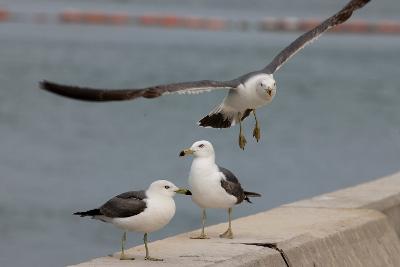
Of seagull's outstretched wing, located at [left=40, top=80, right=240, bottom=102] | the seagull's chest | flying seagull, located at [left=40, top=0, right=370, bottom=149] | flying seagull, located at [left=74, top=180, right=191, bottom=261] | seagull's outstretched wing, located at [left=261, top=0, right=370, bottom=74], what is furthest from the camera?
seagull's outstretched wing, located at [left=261, top=0, right=370, bottom=74]

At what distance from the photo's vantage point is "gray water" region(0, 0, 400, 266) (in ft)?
78.1

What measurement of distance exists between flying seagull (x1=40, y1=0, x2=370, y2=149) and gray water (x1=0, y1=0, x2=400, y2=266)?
25.2ft

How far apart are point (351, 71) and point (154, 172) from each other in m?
49.7

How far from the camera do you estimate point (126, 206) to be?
10.5 metres

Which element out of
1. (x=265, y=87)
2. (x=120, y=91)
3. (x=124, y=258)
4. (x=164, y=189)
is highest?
(x=265, y=87)

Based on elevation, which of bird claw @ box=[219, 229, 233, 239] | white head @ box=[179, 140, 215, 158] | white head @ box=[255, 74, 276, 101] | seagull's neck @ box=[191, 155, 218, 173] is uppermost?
white head @ box=[255, 74, 276, 101]

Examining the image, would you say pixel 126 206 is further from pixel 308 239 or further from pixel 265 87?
pixel 308 239

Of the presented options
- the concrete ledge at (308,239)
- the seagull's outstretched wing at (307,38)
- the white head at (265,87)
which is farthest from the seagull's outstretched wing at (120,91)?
the concrete ledge at (308,239)

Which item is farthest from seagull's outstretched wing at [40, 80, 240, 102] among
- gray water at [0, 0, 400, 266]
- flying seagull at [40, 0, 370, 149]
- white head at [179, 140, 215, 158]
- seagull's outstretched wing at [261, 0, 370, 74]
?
gray water at [0, 0, 400, 266]

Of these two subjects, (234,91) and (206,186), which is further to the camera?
(234,91)

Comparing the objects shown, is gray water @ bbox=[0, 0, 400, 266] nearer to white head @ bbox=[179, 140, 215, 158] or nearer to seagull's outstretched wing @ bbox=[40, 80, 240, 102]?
white head @ bbox=[179, 140, 215, 158]

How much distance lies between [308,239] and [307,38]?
1873 millimetres

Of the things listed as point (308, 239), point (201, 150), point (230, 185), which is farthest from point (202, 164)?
point (308, 239)

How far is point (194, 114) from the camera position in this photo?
48812mm
